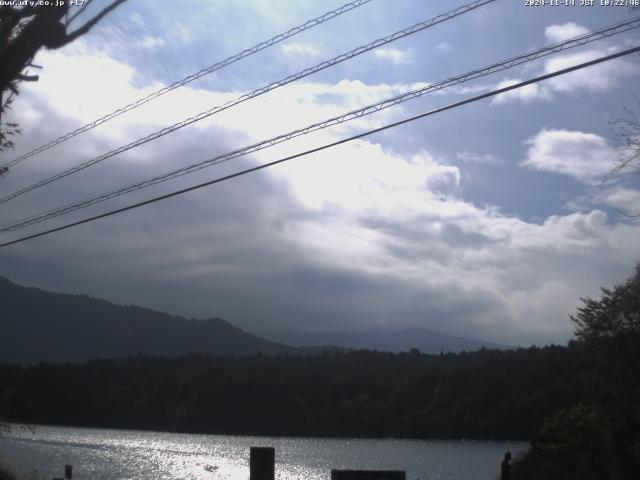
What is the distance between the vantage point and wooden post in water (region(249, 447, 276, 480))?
371 inches

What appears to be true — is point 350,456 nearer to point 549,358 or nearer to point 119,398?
point 549,358

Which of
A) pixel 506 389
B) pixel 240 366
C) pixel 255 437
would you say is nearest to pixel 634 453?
pixel 506 389

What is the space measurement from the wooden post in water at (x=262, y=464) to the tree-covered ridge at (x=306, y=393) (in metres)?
70.3

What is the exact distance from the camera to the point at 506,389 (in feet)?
271

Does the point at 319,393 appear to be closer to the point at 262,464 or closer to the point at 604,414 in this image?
the point at 604,414

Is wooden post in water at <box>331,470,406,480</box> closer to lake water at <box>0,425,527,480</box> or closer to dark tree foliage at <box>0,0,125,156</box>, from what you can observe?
dark tree foliage at <box>0,0,125,156</box>

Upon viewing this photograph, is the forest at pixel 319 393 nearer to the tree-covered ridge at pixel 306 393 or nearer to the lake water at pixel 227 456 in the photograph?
the tree-covered ridge at pixel 306 393

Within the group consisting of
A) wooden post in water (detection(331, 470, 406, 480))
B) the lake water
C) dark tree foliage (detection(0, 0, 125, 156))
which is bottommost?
the lake water

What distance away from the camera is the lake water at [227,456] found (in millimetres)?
60344

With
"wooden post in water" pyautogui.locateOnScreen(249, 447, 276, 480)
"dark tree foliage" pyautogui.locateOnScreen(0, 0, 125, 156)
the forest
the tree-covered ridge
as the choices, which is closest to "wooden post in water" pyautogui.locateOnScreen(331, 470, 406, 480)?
"wooden post in water" pyautogui.locateOnScreen(249, 447, 276, 480)

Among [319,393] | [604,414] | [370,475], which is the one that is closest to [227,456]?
[319,393]

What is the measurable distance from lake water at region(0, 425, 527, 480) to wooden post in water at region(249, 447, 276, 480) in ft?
143

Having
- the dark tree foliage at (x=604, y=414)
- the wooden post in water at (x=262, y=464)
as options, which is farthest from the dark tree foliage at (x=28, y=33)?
the dark tree foliage at (x=604, y=414)

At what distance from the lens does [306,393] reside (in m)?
107
